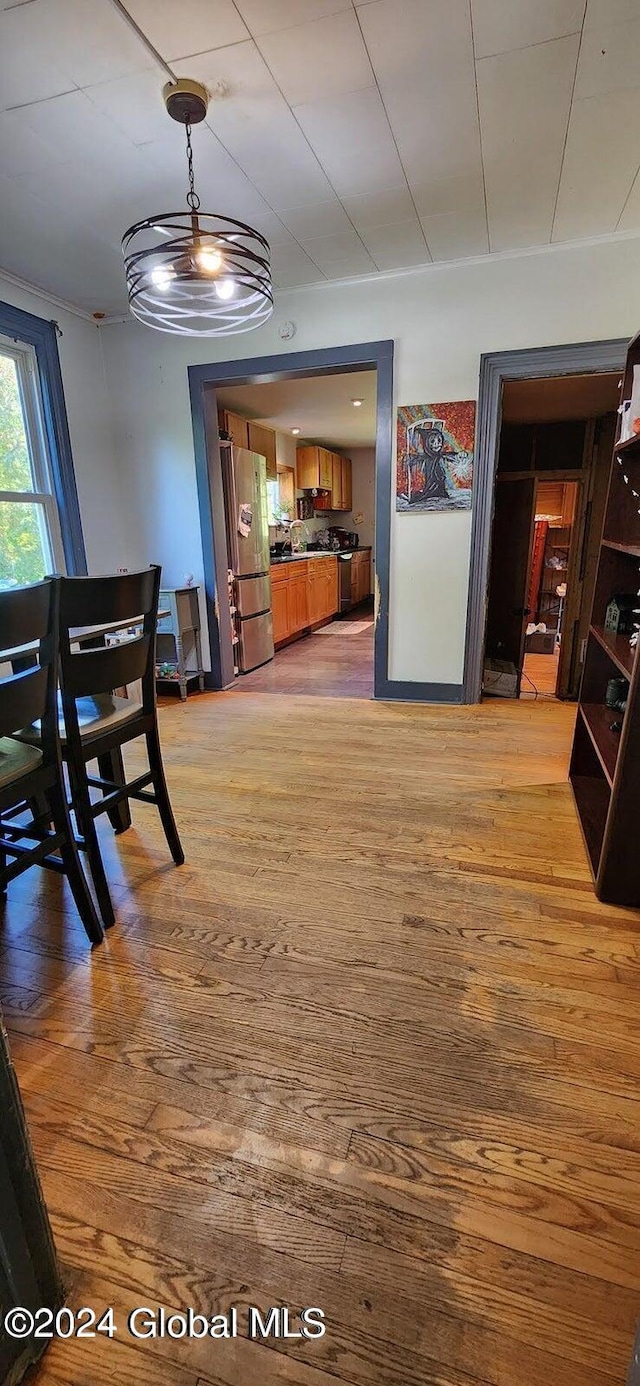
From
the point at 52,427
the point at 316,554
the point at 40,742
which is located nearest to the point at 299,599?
the point at 316,554

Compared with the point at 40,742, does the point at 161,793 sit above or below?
below

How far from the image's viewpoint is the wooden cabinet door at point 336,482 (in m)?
7.98

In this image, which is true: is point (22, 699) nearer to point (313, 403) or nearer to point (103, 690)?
point (103, 690)

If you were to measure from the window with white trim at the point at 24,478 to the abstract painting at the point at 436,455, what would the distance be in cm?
229

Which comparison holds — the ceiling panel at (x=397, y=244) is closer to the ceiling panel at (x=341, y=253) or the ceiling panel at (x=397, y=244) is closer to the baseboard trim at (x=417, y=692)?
the ceiling panel at (x=341, y=253)

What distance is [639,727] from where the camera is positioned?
1605mm

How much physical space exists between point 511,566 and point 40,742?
13.2 ft

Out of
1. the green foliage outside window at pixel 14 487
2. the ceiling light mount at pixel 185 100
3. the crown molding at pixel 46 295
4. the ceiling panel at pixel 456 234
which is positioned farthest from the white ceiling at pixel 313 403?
the ceiling light mount at pixel 185 100

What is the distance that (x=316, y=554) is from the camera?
6.88 m

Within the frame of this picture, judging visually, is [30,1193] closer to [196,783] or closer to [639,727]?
[639,727]

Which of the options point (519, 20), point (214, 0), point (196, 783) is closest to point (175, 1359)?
point (196, 783)

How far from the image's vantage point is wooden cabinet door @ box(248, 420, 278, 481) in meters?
5.24

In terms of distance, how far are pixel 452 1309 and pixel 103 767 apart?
1.82m

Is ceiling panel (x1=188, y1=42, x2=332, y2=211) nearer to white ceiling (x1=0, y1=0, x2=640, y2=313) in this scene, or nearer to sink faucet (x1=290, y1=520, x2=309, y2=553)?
white ceiling (x1=0, y1=0, x2=640, y2=313)
